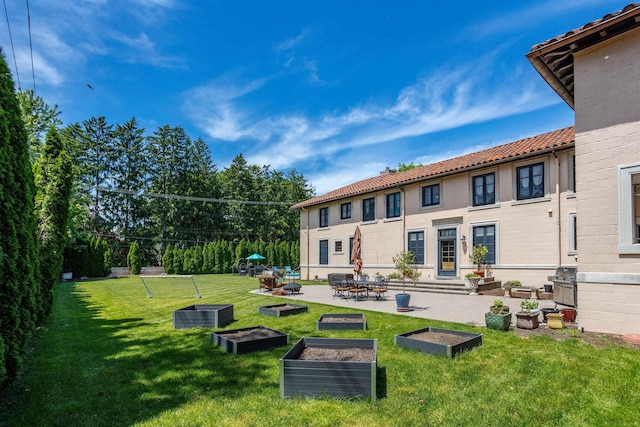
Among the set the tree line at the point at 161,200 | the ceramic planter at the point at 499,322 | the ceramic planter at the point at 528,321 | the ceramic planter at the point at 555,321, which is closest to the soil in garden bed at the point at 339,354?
the ceramic planter at the point at 499,322

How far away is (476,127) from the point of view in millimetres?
22828

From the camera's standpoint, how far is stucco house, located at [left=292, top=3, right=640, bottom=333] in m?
6.43

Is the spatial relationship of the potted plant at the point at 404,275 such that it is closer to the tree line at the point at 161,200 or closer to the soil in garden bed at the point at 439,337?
the soil in garden bed at the point at 439,337

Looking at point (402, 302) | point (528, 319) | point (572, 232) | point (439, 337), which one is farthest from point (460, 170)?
point (439, 337)

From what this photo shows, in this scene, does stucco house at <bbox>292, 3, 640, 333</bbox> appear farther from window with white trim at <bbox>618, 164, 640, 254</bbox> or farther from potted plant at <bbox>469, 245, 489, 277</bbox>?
potted plant at <bbox>469, 245, 489, 277</bbox>

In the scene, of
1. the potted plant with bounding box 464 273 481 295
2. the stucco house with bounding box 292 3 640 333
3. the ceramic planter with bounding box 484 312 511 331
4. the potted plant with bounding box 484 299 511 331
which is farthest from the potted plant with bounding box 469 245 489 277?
the ceramic planter with bounding box 484 312 511 331

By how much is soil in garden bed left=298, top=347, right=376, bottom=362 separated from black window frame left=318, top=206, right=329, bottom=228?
19.4 m

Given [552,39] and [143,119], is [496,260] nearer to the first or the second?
[552,39]

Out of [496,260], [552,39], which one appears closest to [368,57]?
[552,39]

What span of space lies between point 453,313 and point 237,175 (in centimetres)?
4146

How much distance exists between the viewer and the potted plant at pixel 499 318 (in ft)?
22.5

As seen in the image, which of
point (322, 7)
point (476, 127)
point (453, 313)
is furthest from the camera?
point (476, 127)

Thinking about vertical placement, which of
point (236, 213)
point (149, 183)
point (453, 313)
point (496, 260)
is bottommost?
point (453, 313)

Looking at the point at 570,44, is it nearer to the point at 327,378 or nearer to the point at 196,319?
the point at 327,378
